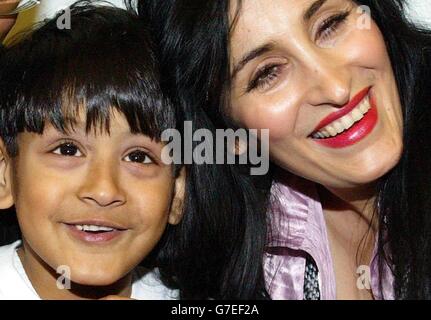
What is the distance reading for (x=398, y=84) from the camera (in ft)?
4.42

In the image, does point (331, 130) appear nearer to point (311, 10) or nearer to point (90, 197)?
point (311, 10)

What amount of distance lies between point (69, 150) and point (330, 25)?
1.51ft

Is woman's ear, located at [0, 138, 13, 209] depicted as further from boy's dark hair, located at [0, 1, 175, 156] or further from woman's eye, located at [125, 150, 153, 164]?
woman's eye, located at [125, 150, 153, 164]

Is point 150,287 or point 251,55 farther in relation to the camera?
point 150,287

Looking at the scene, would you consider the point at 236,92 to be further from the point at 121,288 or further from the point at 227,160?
the point at 121,288

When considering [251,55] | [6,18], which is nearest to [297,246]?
[251,55]

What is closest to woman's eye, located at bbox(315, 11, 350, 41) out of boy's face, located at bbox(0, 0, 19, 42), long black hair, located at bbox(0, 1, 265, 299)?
long black hair, located at bbox(0, 1, 265, 299)

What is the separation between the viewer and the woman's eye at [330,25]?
121 cm

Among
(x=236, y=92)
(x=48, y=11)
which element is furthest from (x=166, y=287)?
(x=48, y=11)

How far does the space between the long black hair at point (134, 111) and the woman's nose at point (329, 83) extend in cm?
23

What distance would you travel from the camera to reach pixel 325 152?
1248mm

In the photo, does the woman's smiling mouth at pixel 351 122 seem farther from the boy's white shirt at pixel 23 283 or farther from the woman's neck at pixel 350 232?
the boy's white shirt at pixel 23 283

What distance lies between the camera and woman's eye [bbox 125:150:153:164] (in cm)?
124

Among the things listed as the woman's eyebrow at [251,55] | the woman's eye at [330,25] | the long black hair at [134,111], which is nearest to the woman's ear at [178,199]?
the long black hair at [134,111]
